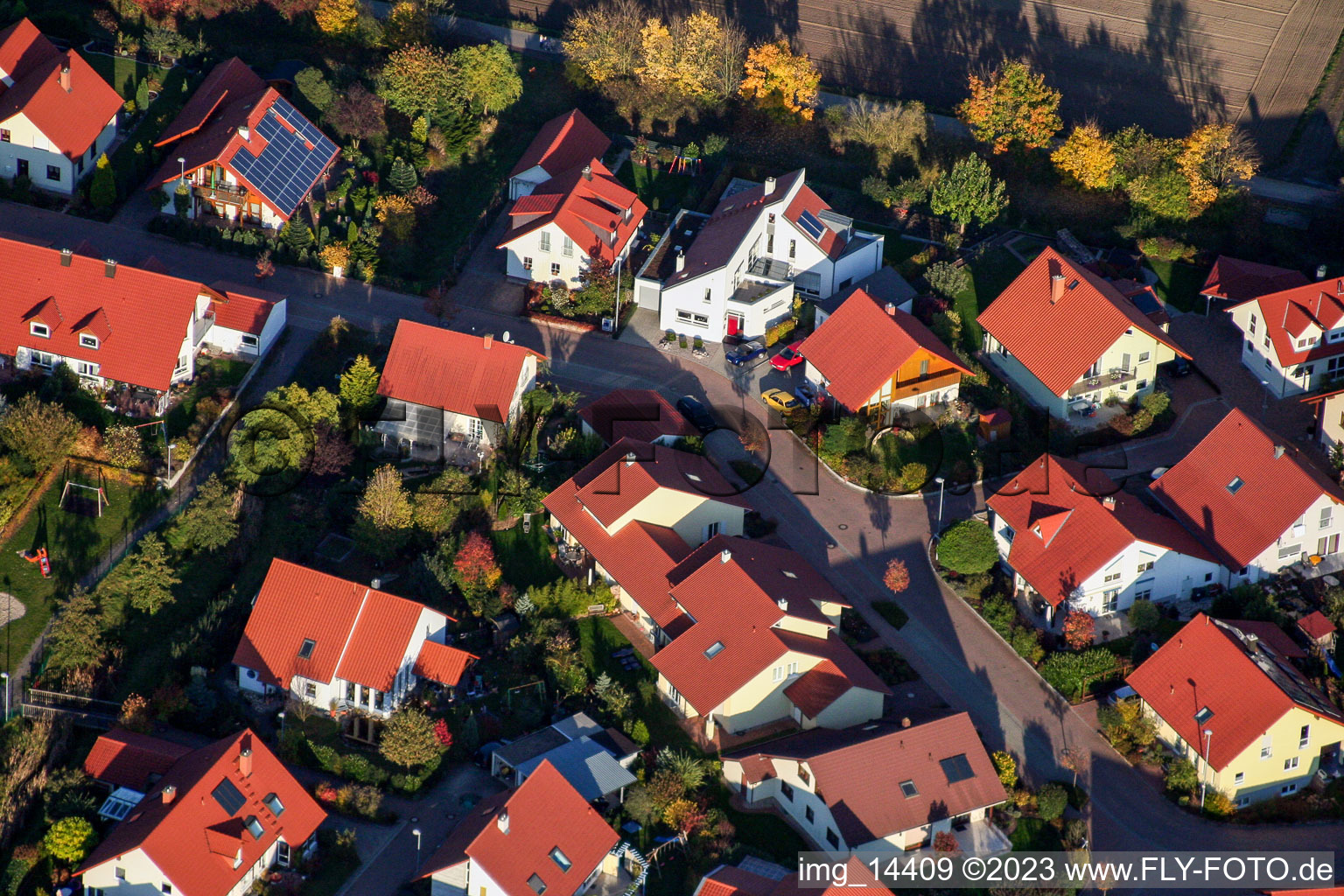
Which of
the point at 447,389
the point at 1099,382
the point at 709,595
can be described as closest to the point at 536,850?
the point at 709,595

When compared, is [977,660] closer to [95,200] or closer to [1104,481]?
[1104,481]

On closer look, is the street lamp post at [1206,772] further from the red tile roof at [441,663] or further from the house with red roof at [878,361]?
the red tile roof at [441,663]

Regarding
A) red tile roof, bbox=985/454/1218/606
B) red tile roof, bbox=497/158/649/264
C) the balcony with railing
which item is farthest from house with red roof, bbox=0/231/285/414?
the balcony with railing

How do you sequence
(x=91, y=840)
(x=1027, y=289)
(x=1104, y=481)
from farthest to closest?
(x=1027, y=289)
(x=1104, y=481)
(x=91, y=840)

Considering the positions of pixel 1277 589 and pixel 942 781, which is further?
pixel 1277 589

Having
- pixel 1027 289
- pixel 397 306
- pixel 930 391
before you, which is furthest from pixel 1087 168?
pixel 397 306

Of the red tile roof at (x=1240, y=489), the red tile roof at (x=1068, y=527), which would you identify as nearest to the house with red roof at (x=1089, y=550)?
the red tile roof at (x=1068, y=527)

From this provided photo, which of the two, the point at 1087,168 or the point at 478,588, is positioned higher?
the point at 1087,168
